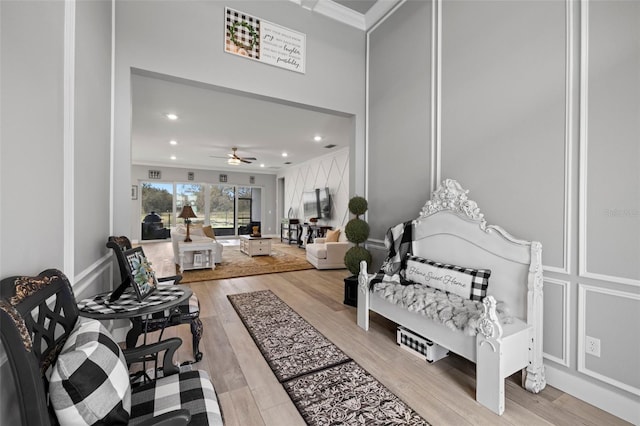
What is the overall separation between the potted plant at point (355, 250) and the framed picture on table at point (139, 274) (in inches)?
86.5

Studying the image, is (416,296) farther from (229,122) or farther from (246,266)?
(229,122)

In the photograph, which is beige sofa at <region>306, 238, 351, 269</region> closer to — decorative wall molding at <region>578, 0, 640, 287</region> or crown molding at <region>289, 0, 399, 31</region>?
crown molding at <region>289, 0, 399, 31</region>

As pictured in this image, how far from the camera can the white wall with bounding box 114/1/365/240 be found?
8.21ft

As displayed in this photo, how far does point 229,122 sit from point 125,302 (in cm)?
434

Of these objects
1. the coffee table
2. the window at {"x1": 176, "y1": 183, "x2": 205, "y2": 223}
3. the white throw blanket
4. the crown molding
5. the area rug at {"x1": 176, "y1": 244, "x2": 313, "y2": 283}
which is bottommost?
the area rug at {"x1": 176, "y1": 244, "x2": 313, "y2": 283}

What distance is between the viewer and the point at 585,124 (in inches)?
70.1

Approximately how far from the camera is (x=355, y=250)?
3.49 meters

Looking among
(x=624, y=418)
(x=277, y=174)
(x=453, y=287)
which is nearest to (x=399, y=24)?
(x=453, y=287)

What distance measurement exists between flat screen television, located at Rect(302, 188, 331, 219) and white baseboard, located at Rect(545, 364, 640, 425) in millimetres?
6186

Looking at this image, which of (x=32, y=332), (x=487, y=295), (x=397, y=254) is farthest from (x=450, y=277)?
(x=32, y=332)

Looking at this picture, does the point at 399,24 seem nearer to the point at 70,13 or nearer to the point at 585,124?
the point at 585,124

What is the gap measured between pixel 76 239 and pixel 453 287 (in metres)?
2.65

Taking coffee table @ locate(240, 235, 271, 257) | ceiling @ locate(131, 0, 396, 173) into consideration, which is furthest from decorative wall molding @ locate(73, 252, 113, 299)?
coffee table @ locate(240, 235, 271, 257)

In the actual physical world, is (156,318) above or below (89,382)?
below
